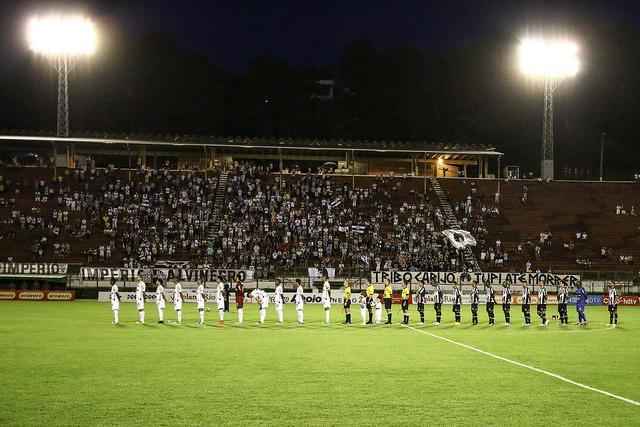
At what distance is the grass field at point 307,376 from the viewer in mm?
13859

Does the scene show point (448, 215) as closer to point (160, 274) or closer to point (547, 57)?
point (547, 57)

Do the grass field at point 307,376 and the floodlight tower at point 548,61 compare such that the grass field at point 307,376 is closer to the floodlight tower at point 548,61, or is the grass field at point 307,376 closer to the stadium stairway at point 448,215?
the stadium stairway at point 448,215

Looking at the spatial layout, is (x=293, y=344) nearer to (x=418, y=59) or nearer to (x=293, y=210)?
(x=293, y=210)

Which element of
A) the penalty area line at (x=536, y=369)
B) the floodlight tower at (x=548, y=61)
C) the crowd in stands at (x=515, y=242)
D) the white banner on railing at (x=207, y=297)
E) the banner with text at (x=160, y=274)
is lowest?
the white banner on railing at (x=207, y=297)

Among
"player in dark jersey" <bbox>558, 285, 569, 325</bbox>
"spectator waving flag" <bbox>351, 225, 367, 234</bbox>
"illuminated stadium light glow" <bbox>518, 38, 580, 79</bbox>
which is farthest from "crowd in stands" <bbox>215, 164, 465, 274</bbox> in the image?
"player in dark jersey" <bbox>558, 285, 569, 325</bbox>

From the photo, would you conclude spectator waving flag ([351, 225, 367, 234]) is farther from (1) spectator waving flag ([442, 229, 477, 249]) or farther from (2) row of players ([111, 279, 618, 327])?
(2) row of players ([111, 279, 618, 327])

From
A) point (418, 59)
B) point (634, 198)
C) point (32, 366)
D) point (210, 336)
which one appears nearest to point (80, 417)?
point (32, 366)

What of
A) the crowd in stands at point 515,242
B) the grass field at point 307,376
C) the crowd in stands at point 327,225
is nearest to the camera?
the grass field at point 307,376

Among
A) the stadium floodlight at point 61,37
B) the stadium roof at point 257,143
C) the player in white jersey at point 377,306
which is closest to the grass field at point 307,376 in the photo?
the player in white jersey at point 377,306

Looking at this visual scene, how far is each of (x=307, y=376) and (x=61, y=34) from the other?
159 feet

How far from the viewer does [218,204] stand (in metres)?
60.0

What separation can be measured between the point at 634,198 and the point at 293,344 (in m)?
50.7

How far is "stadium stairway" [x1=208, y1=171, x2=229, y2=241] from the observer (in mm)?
56500

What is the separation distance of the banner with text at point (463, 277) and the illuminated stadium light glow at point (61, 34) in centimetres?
2866
